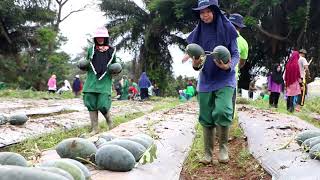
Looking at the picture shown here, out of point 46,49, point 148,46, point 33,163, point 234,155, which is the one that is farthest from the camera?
point 46,49

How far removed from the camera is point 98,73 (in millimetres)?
7324

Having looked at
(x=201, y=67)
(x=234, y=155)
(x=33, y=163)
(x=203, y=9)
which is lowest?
(x=234, y=155)

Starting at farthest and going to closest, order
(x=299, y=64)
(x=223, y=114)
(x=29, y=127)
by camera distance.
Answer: (x=299, y=64), (x=29, y=127), (x=223, y=114)

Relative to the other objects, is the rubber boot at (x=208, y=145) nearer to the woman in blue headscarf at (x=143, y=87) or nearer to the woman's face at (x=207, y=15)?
the woman's face at (x=207, y=15)

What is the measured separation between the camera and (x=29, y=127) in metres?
7.34

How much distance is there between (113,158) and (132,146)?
0.31 m

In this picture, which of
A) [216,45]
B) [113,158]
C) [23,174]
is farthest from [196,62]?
[23,174]

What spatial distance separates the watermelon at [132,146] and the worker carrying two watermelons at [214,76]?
1493 millimetres

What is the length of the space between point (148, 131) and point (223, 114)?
4.69 feet

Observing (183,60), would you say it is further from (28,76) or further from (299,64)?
(28,76)

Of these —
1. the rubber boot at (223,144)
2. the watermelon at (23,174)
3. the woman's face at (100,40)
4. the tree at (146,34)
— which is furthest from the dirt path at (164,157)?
the tree at (146,34)

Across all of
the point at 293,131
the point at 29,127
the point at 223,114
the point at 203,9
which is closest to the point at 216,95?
the point at 223,114

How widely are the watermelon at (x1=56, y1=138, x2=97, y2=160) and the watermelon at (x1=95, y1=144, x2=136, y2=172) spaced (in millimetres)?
88

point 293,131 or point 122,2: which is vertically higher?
point 122,2
